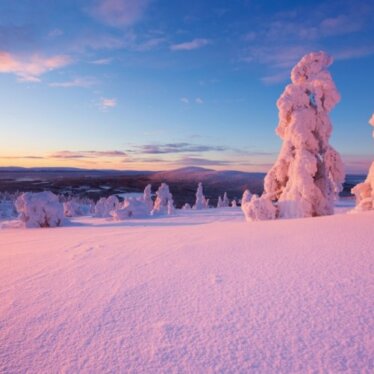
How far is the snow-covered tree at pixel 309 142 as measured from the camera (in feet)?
45.5

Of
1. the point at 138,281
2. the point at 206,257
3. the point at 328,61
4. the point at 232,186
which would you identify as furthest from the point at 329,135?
the point at 232,186

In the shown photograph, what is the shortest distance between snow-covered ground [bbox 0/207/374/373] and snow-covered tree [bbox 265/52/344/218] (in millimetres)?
10115

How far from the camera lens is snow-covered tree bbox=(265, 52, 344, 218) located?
1387 cm

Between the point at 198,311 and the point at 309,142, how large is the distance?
44.3 feet

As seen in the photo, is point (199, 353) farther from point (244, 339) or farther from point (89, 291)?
point (89, 291)

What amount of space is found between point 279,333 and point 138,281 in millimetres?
1689

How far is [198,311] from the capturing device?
8.15ft

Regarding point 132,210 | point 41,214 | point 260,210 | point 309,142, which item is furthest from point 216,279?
point 132,210

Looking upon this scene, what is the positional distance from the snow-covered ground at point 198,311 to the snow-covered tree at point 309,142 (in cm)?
1011

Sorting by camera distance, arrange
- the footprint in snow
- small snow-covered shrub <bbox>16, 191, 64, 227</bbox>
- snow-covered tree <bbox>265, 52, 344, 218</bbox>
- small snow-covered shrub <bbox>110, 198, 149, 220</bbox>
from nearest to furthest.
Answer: the footprint in snow → snow-covered tree <bbox>265, 52, 344, 218</bbox> → small snow-covered shrub <bbox>16, 191, 64, 227</bbox> → small snow-covered shrub <bbox>110, 198, 149, 220</bbox>

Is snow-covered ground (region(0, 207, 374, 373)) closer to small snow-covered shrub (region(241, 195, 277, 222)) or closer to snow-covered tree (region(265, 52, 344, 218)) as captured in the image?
small snow-covered shrub (region(241, 195, 277, 222))

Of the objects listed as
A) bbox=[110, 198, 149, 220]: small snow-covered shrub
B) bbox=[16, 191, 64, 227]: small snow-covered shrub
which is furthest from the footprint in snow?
bbox=[110, 198, 149, 220]: small snow-covered shrub

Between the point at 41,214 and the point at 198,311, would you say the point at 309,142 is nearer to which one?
the point at 198,311

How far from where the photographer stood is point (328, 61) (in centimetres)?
1437
